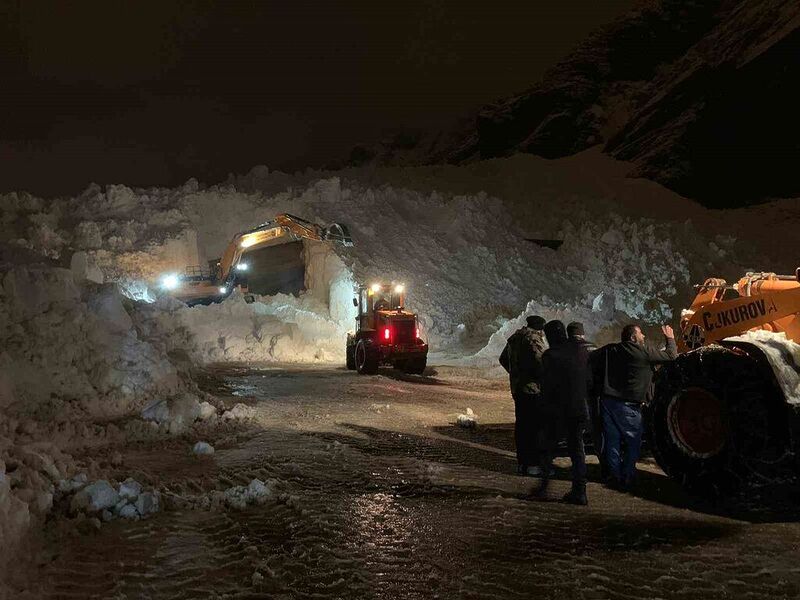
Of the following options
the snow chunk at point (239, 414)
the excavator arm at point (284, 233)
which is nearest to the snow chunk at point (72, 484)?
the snow chunk at point (239, 414)

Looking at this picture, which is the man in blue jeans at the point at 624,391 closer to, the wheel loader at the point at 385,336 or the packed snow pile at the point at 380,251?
the wheel loader at the point at 385,336

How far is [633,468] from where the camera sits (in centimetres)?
597

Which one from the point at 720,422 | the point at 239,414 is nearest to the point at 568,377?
the point at 720,422

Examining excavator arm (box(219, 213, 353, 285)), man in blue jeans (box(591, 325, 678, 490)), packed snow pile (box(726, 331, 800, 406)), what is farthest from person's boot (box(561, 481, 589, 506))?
excavator arm (box(219, 213, 353, 285))

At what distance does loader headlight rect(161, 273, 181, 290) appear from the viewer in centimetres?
2178

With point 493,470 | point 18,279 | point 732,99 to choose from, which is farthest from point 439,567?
point 732,99

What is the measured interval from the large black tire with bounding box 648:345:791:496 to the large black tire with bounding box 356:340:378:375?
31.2 ft

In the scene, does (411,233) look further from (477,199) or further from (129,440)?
(129,440)

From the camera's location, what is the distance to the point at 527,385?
20.6 ft

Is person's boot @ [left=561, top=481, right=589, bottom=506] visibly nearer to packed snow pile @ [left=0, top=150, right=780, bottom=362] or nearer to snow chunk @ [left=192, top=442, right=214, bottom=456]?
snow chunk @ [left=192, top=442, right=214, bottom=456]

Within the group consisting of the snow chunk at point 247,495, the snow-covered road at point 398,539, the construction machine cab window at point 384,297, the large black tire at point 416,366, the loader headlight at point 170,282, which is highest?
the loader headlight at point 170,282

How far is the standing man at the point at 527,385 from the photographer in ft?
20.5

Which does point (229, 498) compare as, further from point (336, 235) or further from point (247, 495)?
point (336, 235)

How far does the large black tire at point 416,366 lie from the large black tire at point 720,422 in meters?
9.73
